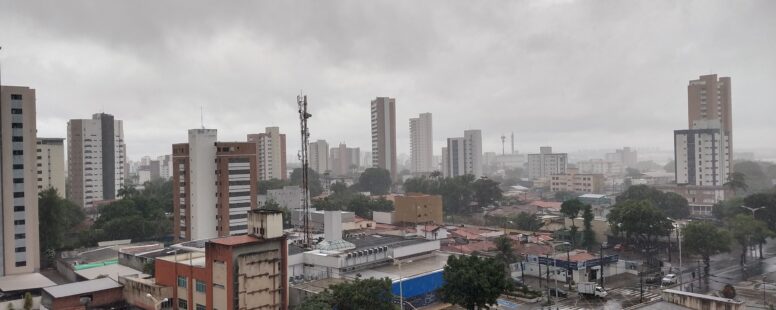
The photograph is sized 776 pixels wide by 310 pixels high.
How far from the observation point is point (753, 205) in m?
45.4

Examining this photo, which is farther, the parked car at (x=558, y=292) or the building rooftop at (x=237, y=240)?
the parked car at (x=558, y=292)

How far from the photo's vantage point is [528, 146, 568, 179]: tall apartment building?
130875mm

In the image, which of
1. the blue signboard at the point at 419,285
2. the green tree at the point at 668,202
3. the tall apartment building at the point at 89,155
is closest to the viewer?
the blue signboard at the point at 419,285

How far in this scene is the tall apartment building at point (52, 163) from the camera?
218ft

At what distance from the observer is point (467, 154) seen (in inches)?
4301

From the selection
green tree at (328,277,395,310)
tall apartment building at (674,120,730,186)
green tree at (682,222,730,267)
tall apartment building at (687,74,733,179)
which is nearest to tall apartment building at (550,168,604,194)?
tall apartment building at (687,74,733,179)

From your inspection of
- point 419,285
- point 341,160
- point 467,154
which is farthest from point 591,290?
point 341,160

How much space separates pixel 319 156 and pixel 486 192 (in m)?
82.7

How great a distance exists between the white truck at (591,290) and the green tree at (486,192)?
39.5m

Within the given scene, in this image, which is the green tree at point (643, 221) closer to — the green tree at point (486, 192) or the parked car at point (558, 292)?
the parked car at point (558, 292)

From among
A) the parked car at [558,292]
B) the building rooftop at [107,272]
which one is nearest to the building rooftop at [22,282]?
the building rooftop at [107,272]

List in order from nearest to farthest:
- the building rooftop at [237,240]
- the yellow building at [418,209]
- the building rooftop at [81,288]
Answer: the building rooftop at [237,240], the building rooftop at [81,288], the yellow building at [418,209]

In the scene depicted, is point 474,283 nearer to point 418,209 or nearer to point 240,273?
point 240,273

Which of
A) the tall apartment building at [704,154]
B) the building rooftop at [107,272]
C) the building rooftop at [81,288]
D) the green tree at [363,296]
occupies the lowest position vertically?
the building rooftop at [107,272]
